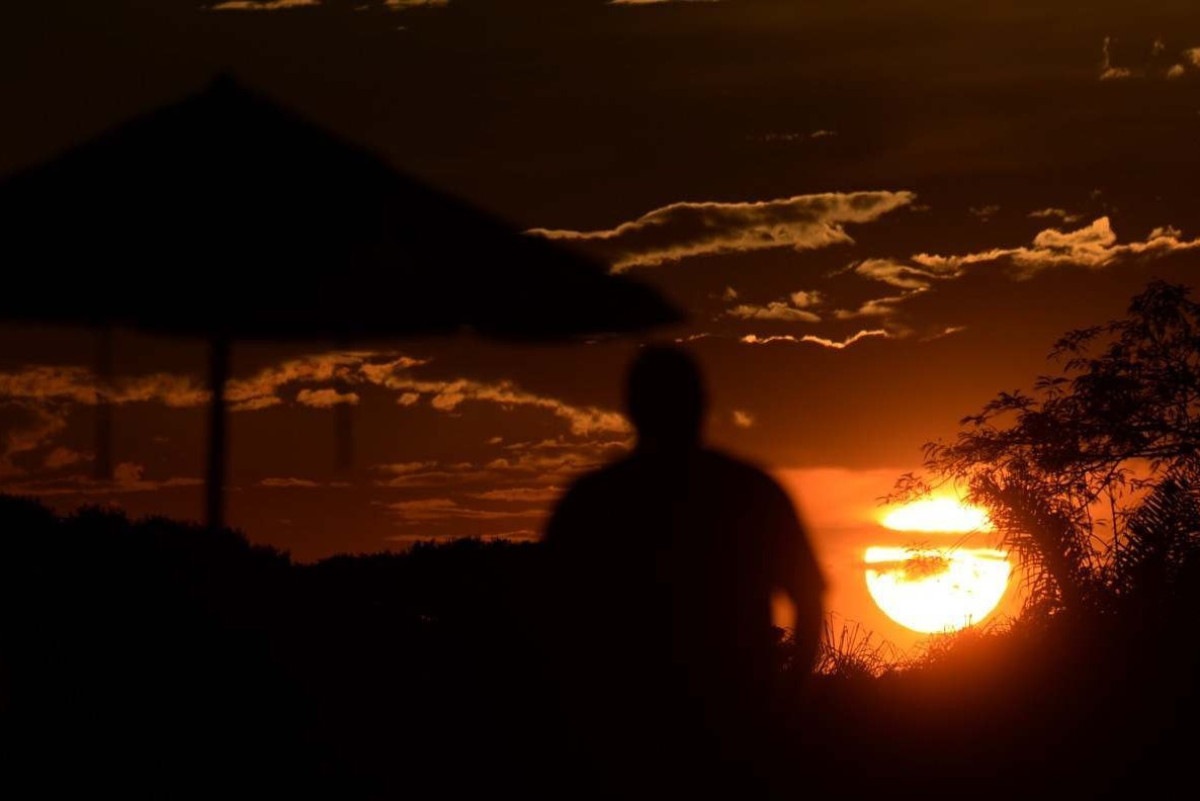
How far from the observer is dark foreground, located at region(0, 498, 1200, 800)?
6.87 m

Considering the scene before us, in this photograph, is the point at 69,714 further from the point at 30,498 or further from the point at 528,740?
the point at 528,740

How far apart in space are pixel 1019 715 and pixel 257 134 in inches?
224

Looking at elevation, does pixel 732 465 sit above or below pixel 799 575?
above

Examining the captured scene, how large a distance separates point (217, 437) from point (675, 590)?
522 cm

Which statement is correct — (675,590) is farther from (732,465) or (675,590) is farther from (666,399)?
(666,399)

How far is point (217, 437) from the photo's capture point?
30.7ft

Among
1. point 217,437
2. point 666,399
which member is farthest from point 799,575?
point 217,437

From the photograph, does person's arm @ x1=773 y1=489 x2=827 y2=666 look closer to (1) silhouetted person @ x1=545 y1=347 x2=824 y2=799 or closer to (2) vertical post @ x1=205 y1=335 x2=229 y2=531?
(1) silhouetted person @ x1=545 y1=347 x2=824 y2=799

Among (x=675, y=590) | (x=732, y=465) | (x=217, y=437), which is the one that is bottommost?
(x=675, y=590)

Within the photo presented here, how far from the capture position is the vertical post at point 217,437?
368 inches

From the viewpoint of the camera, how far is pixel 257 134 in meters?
8.53

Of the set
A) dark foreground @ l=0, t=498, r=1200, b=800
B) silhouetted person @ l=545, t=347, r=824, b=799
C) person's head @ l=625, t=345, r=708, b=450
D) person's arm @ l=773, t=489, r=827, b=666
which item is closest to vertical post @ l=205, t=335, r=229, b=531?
dark foreground @ l=0, t=498, r=1200, b=800

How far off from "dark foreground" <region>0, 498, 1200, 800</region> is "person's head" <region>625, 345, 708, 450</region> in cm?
66

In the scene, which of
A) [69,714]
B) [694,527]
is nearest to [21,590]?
[69,714]
